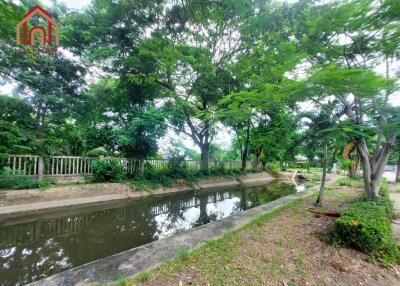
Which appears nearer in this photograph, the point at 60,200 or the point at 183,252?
the point at 183,252

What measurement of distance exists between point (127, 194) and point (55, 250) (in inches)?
174

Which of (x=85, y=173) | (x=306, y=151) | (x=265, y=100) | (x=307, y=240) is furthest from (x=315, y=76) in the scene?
(x=85, y=173)

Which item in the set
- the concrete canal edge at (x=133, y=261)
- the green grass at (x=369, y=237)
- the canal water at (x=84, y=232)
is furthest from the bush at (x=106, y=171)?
the green grass at (x=369, y=237)

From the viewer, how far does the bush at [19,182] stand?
5.67 m

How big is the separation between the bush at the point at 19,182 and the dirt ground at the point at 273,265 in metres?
5.94

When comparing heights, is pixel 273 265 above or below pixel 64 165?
below

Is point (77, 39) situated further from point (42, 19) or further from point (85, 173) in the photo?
point (85, 173)

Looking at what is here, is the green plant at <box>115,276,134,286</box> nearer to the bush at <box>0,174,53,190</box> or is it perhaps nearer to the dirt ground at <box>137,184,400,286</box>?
the dirt ground at <box>137,184,400,286</box>

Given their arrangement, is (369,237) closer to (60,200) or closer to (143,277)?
(143,277)

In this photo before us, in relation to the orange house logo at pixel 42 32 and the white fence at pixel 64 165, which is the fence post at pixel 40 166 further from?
the orange house logo at pixel 42 32

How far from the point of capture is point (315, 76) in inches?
111

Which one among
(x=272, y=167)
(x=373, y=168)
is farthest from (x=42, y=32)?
(x=272, y=167)

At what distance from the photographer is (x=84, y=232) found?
446 centimetres

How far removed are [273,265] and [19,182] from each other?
7371 mm
